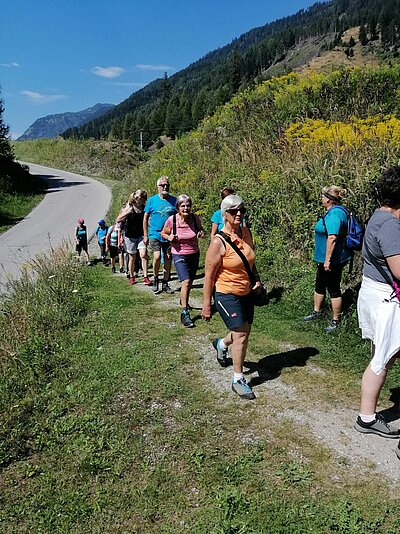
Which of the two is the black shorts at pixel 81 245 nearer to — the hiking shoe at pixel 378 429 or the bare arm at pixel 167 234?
the bare arm at pixel 167 234

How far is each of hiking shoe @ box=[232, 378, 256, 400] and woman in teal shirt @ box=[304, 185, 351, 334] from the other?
1.83 m

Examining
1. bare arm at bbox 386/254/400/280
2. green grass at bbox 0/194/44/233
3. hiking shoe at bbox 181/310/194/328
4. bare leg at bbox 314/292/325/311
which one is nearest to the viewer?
bare arm at bbox 386/254/400/280

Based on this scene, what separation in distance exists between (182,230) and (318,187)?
2584 millimetres

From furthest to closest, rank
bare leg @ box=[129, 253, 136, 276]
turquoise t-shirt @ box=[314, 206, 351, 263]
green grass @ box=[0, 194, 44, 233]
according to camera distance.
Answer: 1. green grass @ box=[0, 194, 44, 233]
2. bare leg @ box=[129, 253, 136, 276]
3. turquoise t-shirt @ box=[314, 206, 351, 263]

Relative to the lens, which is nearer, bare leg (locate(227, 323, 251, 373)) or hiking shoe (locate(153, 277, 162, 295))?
bare leg (locate(227, 323, 251, 373))

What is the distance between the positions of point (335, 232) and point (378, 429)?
2.52 metres

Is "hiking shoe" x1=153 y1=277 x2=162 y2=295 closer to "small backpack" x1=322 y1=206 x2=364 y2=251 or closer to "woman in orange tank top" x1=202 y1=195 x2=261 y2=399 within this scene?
"small backpack" x1=322 y1=206 x2=364 y2=251

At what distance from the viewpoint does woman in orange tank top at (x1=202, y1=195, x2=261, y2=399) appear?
13.4ft

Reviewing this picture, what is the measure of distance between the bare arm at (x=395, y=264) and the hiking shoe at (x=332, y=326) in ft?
8.83

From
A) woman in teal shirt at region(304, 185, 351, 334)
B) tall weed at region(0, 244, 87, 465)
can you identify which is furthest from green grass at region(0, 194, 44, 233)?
woman in teal shirt at region(304, 185, 351, 334)

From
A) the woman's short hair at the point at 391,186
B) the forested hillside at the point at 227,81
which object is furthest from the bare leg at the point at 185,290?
the forested hillside at the point at 227,81

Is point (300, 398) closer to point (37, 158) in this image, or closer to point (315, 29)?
point (37, 158)

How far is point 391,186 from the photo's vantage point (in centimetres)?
315

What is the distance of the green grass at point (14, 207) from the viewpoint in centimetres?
1903
